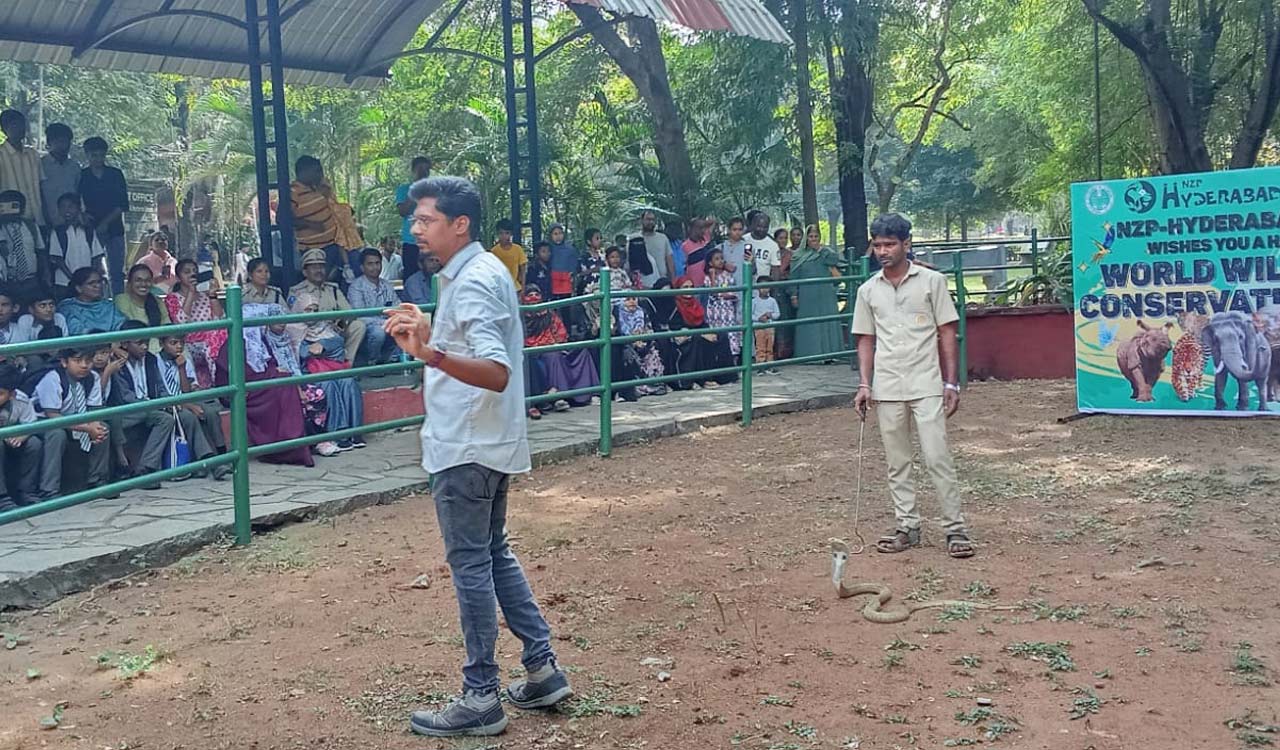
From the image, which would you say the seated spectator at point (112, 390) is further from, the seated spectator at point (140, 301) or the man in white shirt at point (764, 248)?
the man in white shirt at point (764, 248)

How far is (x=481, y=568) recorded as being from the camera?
150 inches

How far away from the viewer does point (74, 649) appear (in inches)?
188

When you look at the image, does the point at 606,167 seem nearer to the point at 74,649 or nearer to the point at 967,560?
the point at 967,560

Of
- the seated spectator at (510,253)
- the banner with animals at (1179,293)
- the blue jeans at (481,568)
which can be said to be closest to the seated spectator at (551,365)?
the seated spectator at (510,253)

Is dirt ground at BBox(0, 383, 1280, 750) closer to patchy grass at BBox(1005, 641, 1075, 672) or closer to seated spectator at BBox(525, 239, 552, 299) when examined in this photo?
patchy grass at BBox(1005, 641, 1075, 672)

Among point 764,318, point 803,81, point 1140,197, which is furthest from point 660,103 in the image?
point 1140,197

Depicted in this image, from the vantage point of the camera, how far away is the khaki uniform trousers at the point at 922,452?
5984mm

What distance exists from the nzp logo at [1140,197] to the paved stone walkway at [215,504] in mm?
3166

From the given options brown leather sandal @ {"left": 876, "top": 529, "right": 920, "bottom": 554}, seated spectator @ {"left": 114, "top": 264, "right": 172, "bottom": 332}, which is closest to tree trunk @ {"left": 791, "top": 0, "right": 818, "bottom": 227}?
seated spectator @ {"left": 114, "top": 264, "right": 172, "bottom": 332}

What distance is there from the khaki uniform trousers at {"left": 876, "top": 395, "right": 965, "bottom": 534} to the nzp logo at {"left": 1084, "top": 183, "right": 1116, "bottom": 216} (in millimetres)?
4302

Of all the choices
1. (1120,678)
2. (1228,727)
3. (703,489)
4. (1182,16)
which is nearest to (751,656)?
(1120,678)

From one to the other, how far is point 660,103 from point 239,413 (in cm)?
934

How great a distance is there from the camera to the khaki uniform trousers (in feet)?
19.6

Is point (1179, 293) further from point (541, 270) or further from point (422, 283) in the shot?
point (422, 283)
